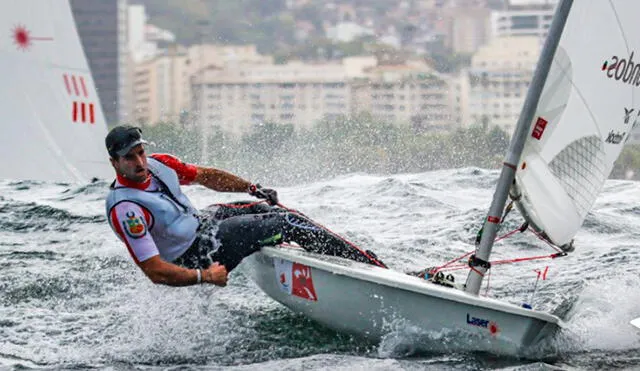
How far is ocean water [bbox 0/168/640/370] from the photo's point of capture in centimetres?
350

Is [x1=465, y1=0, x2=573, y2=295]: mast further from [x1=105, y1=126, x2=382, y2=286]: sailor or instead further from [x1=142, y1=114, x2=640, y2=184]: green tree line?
[x1=142, y1=114, x2=640, y2=184]: green tree line

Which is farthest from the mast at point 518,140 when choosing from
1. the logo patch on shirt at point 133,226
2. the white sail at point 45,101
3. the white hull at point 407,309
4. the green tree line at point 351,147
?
the green tree line at point 351,147

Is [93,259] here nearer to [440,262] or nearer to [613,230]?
[440,262]

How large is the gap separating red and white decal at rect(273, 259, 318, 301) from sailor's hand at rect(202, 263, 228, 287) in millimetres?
304

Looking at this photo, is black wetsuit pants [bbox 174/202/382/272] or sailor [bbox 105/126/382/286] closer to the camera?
sailor [bbox 105/126/382/286]

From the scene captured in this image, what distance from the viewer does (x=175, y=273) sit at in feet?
11.4

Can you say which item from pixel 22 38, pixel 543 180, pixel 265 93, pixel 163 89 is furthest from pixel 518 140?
pixel 163 89

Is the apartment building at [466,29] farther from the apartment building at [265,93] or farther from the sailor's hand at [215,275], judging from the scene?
the sailor's hand at [215,275]

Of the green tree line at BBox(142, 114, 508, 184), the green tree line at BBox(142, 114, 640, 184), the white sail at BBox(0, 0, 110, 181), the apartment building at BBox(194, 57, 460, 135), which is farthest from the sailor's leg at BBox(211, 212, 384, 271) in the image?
the apartment building at BBox(194, 57, 460, 135)

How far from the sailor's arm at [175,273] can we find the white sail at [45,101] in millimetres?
3919

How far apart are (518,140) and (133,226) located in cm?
126

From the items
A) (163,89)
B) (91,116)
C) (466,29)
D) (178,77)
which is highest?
(91,116)

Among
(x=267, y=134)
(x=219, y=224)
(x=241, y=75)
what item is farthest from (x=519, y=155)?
(x=241, y=75)

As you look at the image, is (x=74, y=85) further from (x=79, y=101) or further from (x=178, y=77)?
(x=178, y=77)
